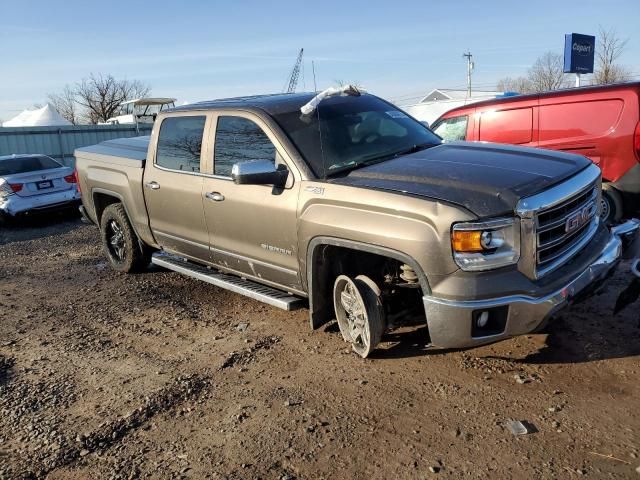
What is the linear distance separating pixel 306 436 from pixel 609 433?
5.44ft

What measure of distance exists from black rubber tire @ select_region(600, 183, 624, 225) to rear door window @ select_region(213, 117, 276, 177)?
15.2 ft

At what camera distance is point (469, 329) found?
10.9 ft

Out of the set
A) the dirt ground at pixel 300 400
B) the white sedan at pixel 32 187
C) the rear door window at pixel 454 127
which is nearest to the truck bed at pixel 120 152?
the dirt ground at pixel 300 400

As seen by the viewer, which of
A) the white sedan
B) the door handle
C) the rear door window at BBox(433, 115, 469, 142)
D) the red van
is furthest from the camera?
the white sedan

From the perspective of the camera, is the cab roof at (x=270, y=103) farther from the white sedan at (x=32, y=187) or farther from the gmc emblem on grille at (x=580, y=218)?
the white sedan at (x=32, y=187)

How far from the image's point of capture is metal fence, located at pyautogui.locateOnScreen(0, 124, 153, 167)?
1952cm

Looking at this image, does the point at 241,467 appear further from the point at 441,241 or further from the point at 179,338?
the point at 179,338

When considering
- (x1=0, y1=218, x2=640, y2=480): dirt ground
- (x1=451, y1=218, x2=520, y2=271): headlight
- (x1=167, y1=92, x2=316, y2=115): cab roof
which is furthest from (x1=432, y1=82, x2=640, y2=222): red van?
(x1=451, y1=218, x2=520, y2=271): headlight

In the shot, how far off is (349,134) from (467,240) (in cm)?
163

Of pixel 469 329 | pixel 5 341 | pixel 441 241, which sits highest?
pixel 441 241

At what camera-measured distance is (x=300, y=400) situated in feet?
12.0

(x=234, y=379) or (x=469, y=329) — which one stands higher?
(x=469, y=329)

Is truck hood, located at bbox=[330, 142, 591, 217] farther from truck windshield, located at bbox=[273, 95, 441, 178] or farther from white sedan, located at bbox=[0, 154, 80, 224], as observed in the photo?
white sedan, located at bbox=[0, 154, 80, 224]

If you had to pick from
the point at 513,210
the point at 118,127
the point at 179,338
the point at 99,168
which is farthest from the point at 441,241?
the point at 118,127
